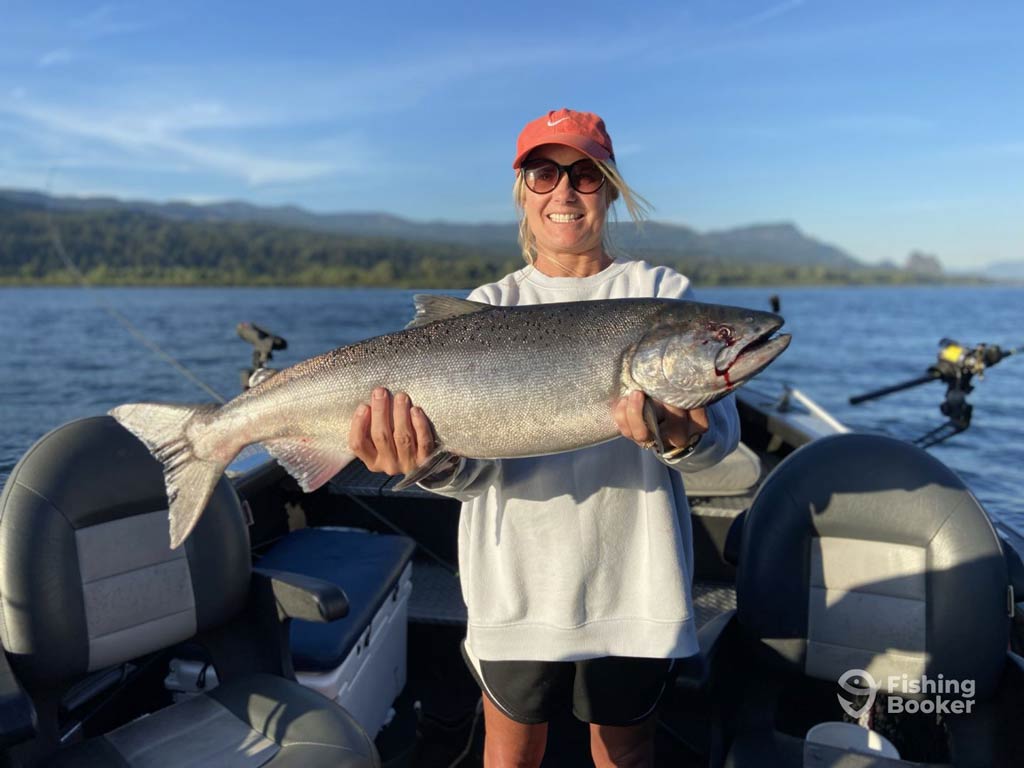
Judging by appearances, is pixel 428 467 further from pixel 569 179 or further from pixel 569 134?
pixel 569 134

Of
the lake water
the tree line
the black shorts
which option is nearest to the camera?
the black shorts

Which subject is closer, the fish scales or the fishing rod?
the fish scales

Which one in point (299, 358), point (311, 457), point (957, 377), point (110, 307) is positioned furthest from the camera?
point (299, 358)

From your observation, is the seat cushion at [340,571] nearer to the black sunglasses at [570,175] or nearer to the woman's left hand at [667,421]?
the woman's left hand at [667,421]

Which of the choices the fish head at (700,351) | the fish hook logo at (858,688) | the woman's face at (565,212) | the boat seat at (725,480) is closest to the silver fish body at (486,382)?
the fish head at (700,351)

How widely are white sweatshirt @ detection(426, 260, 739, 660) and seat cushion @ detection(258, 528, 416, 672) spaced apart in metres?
1.41

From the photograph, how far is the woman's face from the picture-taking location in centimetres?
253

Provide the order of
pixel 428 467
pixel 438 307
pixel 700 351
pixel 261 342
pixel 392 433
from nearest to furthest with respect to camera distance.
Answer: pixel 700 351 → pixel 428 467 → pixel 392 433 → pixel 438 307 → pixel 261 342

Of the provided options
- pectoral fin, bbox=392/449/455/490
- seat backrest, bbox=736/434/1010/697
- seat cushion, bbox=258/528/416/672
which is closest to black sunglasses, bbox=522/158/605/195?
pectoral fin, bbox=392/449/455/490

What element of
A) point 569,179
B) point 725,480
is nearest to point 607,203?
point 569,179

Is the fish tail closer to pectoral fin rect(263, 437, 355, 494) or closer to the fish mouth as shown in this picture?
pectoral fin rect(263, 437, 355, 494)

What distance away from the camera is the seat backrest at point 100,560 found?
9.24 feet

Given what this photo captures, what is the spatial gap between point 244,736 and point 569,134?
2.67m

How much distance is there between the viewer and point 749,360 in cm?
233
